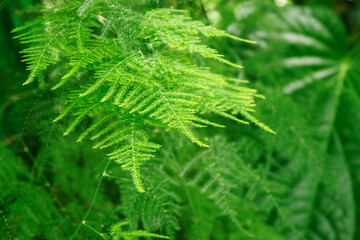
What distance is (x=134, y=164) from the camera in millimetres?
524

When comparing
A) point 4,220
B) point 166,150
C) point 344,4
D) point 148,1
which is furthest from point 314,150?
point 344,4

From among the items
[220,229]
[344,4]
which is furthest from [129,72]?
[344,4]

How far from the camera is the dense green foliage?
0.60 m

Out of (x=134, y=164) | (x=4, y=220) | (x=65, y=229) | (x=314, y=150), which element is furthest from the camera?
(x=314, y=150)

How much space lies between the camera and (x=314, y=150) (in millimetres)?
1281

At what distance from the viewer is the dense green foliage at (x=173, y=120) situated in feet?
1.98

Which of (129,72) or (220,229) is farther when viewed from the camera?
(220,229)

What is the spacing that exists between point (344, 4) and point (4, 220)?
301cm

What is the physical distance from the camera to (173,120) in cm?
52

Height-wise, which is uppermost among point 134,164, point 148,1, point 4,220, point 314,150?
point 314,150

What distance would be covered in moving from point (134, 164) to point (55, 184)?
83 centimetres

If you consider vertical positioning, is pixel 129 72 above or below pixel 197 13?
below

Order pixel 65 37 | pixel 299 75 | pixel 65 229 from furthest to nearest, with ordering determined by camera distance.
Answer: pixel 299 75 → pixel 65 229 → pixel 65 37

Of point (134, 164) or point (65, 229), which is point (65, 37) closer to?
point (134, 164)
